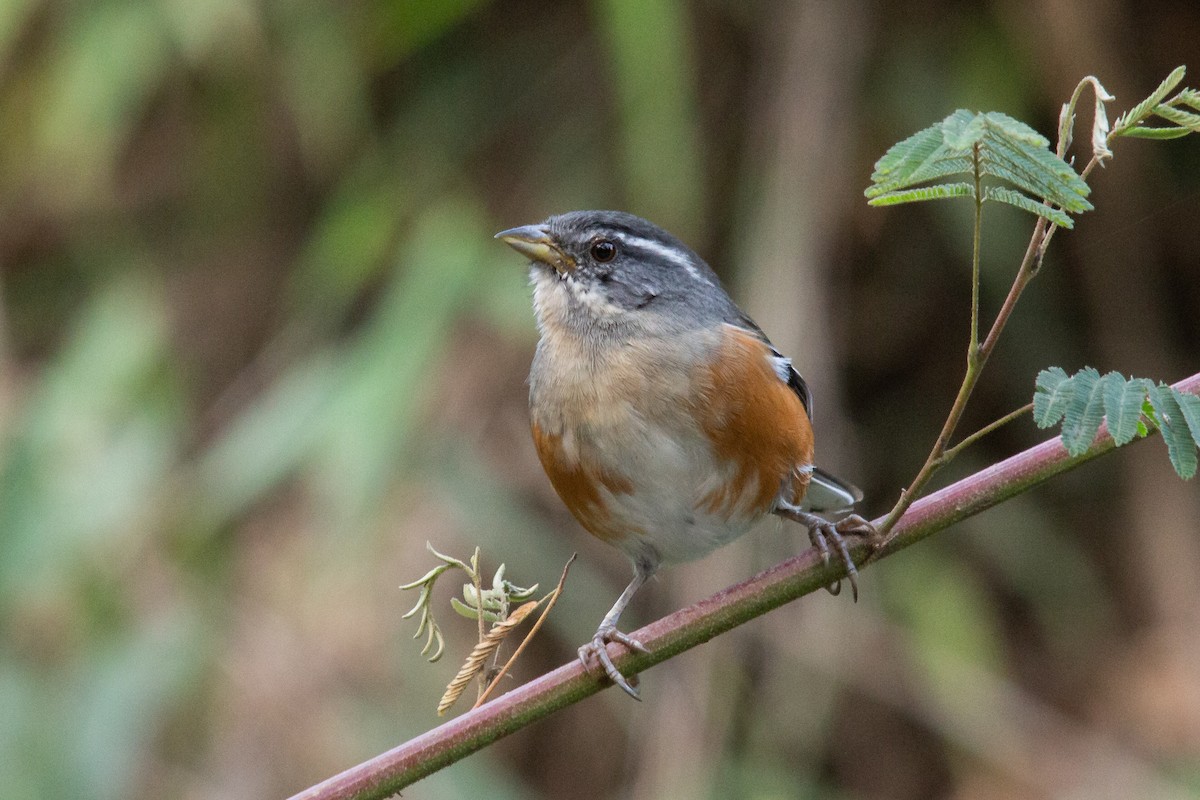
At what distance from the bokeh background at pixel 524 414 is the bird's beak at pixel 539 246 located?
181 centimetres

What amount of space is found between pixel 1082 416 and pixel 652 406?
5.15 feet

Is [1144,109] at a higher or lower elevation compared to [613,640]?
higher

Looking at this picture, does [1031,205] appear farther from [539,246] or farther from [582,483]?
[539,246]

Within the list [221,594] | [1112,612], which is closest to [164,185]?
[221,594]

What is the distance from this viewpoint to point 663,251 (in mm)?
4367

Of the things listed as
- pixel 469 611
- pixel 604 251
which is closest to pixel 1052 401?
pixel 469 611

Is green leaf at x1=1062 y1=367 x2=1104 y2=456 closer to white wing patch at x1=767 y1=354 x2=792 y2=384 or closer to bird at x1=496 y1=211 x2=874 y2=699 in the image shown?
bird at x1=496 y1=211 x2=874 y2=699

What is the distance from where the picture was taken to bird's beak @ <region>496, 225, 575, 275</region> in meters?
4.24

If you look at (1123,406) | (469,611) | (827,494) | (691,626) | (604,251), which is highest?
(604,251)

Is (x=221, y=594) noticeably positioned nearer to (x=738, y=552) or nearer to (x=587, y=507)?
(x=738, y=552)

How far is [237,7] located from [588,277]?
2.97 metres

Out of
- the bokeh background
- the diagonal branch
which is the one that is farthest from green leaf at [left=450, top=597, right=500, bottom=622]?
the bokeh background

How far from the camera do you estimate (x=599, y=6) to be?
21.2ft

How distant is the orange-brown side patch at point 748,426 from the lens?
151 inches
